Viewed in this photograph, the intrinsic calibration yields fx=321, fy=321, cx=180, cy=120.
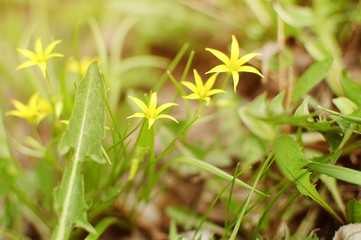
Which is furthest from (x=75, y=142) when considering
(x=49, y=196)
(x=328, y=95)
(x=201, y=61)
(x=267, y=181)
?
(x=201, y=61)

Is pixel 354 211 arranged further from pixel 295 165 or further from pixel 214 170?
pixel 214 170

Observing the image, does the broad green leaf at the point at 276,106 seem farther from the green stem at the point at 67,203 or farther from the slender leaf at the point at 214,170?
the green stem at the point at 67,203

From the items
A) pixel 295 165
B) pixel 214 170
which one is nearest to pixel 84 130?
pixel 214 170

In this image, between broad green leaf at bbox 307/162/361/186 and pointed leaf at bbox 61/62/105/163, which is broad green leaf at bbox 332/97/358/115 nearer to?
broad green leaf at bbox 307/162/361/186

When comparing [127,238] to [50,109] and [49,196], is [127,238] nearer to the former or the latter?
[49,196]

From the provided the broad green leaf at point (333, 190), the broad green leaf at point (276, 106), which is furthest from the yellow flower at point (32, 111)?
the broad green leaf at point (333, 190)

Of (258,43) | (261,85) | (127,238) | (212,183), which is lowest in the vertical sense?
(127,238)
